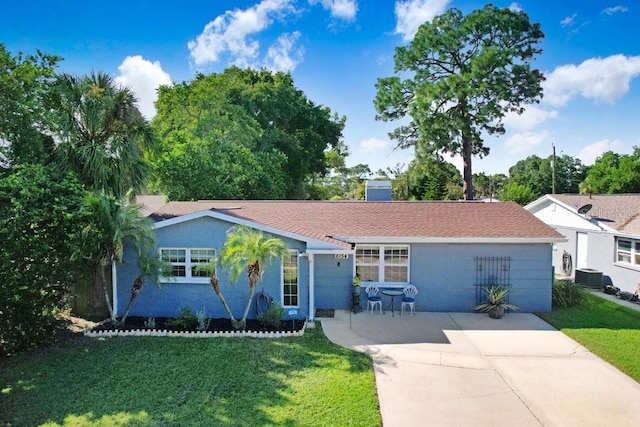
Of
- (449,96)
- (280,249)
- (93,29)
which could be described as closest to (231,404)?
(280,249)

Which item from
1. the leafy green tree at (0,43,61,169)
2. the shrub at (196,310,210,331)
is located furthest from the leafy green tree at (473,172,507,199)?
the leafy green tree at (0,43,61,169)

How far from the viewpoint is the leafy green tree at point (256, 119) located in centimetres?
3022

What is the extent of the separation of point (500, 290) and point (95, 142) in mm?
14565

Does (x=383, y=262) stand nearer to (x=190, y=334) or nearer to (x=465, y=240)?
(x=465, y=240)

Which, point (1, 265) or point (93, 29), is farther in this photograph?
point (93, 29)

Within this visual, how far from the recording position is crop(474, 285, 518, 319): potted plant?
12.4m

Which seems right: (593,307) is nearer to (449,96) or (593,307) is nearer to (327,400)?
(327,400)

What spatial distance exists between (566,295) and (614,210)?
758cm

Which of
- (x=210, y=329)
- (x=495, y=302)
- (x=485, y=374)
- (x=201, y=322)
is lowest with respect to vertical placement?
(x=485, y=374)

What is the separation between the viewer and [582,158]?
6631cm

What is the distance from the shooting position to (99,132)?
1273 cm

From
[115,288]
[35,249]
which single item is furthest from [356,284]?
[35,249]

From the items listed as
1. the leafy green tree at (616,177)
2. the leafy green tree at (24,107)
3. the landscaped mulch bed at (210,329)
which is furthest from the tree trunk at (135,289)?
the leafy green tree at (616,177)

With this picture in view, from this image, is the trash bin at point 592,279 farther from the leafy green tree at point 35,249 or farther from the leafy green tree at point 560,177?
the leafy green tree at point 560,177
